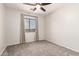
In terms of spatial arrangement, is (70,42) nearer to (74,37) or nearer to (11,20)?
(74,37)

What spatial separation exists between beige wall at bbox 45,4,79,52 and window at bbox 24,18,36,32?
A: 5.42ft

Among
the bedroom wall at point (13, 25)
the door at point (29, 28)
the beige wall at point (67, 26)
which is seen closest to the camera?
the beige wall at point (67, 26)

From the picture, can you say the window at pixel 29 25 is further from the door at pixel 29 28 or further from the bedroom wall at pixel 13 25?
the bedroom wall at pixel 13 25

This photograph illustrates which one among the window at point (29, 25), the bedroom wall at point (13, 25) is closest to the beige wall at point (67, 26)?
the window at point (29, 25)

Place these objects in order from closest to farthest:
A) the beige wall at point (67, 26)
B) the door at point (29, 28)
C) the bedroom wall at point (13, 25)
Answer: the beige wall at point (67, 26), the bedroom wall at point (13, 25), the door at point (29, 28)

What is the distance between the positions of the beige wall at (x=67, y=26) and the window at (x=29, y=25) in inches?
65.1

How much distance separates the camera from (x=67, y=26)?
11.5 ft

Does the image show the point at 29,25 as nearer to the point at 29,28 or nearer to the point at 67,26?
the point at 29,28

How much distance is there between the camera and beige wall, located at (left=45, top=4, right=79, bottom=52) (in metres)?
3.09

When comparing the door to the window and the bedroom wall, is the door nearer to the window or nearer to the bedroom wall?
the window

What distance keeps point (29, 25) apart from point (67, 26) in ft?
8.85

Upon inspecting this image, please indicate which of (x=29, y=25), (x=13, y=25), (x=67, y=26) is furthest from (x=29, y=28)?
(x=67, y=26)

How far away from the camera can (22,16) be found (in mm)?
4613

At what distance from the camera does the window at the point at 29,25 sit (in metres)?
5.00
